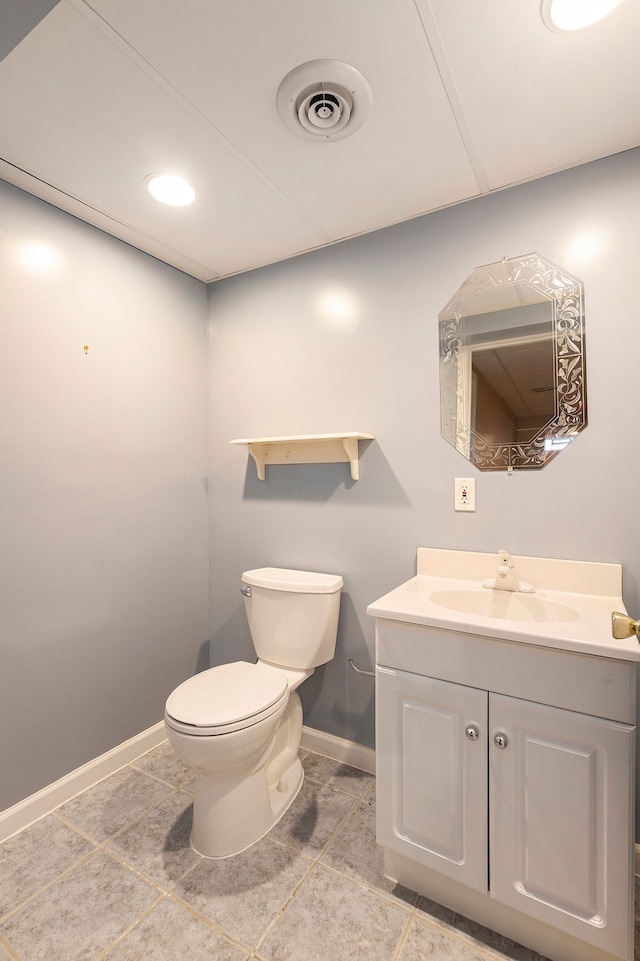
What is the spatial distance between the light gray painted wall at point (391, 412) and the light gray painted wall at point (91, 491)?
8.5 inches

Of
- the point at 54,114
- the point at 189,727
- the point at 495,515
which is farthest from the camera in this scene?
the point at 495,515

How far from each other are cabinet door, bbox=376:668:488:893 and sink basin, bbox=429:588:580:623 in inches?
11.9

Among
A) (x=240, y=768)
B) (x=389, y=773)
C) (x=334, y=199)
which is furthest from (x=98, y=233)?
(x=389, y=773)

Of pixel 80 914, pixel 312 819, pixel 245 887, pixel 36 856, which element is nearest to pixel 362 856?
pixel 312 819

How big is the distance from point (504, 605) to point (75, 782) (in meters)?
1.76

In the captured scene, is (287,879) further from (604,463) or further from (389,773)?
(604,463)

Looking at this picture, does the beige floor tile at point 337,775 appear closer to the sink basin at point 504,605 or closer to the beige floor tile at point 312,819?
the beige floor tile at point 312,819

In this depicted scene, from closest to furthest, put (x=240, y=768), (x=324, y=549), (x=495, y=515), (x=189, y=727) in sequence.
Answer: (x=189, y=727), (x=240, y=768), (x=495, y=515), (x=324, y=549)

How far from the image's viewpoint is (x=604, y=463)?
146 cm

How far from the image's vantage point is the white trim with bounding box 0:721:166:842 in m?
1.55

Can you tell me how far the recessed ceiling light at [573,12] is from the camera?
3.23 ft

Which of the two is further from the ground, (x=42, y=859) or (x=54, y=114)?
(x=54, y=114)

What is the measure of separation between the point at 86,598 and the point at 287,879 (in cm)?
121

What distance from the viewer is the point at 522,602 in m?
1.48
